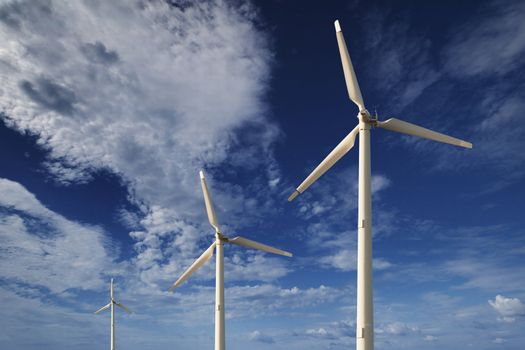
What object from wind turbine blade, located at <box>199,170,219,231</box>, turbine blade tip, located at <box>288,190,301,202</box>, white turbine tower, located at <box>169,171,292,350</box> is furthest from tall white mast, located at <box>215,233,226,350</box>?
turbine blade tip, located at <box>288,190,301,202</box>

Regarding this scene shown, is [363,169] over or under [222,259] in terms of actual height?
over

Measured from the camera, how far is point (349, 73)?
50.8 m

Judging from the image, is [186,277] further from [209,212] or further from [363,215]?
[363,215]

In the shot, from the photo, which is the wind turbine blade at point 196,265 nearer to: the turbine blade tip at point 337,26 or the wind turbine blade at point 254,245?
the wind turbine blade at point 254,245

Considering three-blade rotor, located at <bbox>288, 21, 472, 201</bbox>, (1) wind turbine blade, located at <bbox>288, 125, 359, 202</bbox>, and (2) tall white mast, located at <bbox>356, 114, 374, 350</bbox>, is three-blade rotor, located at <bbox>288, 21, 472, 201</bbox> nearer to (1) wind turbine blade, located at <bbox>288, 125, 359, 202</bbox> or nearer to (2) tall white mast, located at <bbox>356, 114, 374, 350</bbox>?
(1) wind turbine blade, located at <bbox>288, 125, 359, 202</bbox>

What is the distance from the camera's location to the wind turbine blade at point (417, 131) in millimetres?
49600

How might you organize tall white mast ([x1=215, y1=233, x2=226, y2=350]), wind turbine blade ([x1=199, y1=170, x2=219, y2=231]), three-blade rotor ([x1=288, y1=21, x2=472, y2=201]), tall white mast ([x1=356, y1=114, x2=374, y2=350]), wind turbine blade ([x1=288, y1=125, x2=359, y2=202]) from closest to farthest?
tall white mast ([x1=356, y1=114, x2=374, y2=350])
three-blade rotor ([x1=288, y1=21, x2=472, y2=201])
wind turbine blade ([x1=288, y1=125, x2=359, y2=202])
tall white mast ([x1=215, y1=233, x2=226, y2=350])
wind turbine blade ([x1=199, y1=170, x2=219, y2=231])

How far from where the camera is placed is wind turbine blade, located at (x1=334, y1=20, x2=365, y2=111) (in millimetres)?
49656

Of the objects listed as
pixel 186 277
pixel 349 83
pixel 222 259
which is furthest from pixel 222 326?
pixel 349 83

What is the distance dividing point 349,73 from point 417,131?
10.2 meters

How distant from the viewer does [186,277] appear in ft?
292

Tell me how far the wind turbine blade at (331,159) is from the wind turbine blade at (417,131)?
3.48 m

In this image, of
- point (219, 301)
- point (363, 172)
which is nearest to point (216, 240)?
point (219, 301)

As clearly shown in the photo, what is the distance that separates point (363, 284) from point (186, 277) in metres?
55.6
